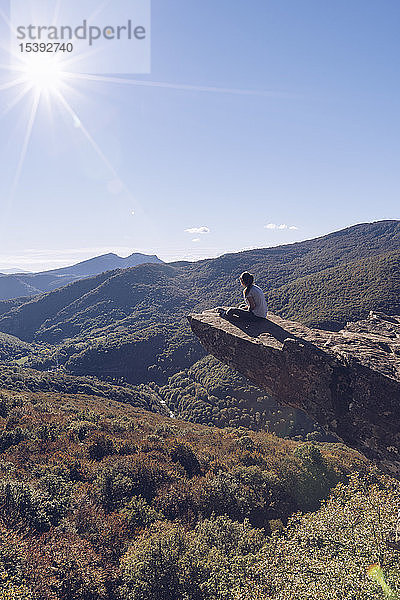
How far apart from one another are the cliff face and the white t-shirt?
692 millimetres

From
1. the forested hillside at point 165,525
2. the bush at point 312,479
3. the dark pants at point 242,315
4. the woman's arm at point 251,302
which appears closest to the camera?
the woman's arm at point 251,302

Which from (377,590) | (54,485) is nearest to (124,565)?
(54,485)

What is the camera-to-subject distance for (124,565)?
1380 centimetres

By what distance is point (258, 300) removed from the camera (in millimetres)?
11211

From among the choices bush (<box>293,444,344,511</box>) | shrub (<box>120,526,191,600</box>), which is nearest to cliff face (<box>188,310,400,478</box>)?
shrub (<box>120,526,191,600</box>)

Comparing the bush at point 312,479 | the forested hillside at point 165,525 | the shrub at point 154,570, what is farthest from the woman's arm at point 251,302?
the bush at point 312,479

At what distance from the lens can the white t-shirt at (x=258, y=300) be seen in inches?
430

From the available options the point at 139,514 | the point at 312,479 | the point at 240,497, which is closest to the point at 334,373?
the point at 139,514

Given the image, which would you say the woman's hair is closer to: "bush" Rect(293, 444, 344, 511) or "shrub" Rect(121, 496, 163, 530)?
"shrub" Rect(121, 496, 163, 530)

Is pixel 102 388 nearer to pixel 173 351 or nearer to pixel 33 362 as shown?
pixel 173 351

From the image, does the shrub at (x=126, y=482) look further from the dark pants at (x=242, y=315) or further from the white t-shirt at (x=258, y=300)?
the white t-shirt at (x=258, y=300)

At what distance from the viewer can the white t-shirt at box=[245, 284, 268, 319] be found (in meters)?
10.9

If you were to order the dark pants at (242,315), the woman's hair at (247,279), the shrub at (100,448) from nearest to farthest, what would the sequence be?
the woman's hair at (247,279)
the dark pants at (242,315)
the shrub at (100,448)

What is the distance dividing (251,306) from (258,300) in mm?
508
